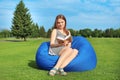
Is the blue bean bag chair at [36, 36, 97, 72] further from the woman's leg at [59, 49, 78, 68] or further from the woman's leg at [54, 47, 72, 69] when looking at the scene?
the woman's leg at [54, 47, 72, 69]

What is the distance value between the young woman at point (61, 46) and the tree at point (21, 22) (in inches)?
1956

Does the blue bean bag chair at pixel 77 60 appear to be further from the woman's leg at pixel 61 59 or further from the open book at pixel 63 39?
the open book at pixel 63 39

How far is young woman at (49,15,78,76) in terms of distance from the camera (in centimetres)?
811

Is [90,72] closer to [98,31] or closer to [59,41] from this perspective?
[59,41]

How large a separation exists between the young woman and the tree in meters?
49.7

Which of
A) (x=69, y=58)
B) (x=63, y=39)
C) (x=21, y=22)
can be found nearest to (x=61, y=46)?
(x=63, y=39)

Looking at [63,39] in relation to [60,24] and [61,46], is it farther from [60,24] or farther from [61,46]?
[60,24]

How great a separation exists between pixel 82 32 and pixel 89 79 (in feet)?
163

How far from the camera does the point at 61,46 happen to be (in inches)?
339

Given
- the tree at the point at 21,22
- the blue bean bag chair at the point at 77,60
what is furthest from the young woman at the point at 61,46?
the tree at the point at 21,22

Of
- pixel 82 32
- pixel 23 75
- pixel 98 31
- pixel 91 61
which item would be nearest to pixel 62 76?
pixel 23 75

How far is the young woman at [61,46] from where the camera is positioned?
8.11m

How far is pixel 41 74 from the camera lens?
8.10 m

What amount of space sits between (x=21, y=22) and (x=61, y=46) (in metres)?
51.2
